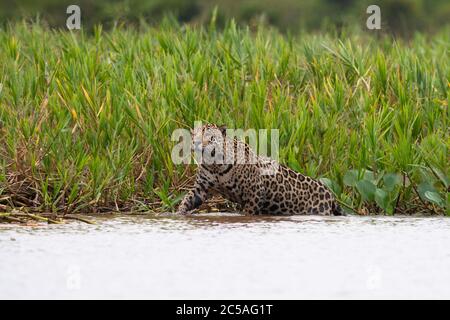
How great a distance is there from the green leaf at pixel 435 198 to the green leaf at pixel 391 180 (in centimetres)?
20

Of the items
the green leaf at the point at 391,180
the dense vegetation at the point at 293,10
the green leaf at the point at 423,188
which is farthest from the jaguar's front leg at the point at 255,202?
the dense vegetation at the point at 293,10

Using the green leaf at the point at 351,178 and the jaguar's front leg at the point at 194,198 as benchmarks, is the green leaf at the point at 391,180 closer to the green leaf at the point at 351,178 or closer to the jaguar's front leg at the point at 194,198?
the green leaf at the point at 351,178

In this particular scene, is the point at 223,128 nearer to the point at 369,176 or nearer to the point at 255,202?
the point at 255,202

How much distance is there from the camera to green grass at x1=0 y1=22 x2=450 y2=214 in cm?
679

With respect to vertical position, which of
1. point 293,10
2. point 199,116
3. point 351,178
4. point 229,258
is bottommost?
point 229,258

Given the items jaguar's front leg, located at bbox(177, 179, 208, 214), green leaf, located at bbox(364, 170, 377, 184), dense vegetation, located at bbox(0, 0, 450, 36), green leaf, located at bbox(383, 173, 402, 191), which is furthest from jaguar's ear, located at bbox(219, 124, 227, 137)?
dense vegetation, located at bbox(0, 0, 450, 36)

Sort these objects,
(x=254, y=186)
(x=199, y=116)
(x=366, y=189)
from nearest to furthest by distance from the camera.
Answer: (x=254, y=186) < (x=366, y=189) < (x=199, y=116)

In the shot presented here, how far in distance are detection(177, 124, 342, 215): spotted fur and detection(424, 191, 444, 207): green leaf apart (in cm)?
51

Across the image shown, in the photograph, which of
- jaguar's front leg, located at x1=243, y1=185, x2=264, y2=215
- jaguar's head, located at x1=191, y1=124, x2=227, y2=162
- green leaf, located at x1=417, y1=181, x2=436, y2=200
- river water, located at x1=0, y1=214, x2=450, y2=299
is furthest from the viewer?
green leaf, located at x1=417, y1=181, x2=436, y2=200

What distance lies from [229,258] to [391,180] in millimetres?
1900

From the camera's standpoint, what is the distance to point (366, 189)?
6.68 m

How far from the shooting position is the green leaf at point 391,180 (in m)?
6.75

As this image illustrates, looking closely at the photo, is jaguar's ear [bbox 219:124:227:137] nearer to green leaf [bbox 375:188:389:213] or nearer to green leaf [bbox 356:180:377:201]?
green leaf [bbox 356:180:377:201]

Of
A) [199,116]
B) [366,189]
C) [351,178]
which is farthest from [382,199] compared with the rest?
[199,116]
